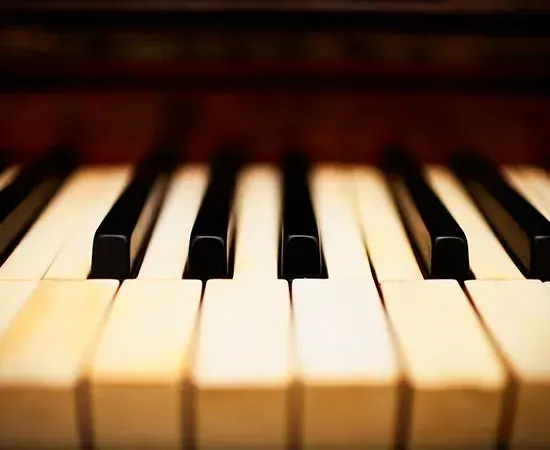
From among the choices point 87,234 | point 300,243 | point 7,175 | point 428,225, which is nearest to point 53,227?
point 87,234

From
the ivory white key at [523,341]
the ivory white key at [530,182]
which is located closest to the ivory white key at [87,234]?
the ivory white key at [523,341]

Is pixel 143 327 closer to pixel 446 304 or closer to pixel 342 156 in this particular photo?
pixel 446 304

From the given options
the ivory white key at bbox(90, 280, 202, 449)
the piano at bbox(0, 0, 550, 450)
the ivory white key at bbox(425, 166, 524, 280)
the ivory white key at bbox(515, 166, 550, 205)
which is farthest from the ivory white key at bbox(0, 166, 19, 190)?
the ivory white key at bbox(515, 166, 550, 205)

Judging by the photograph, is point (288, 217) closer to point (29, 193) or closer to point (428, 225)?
point (428, 225)

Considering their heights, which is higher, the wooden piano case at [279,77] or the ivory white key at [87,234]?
the wooden piano case at [279,77]

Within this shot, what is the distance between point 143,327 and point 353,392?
0.17m

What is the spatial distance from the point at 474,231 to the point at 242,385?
0.36 meters

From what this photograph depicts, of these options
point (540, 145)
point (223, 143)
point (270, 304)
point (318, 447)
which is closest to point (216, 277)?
point (270, 304)

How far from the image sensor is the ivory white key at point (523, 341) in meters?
0.49

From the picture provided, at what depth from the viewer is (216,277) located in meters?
0.65

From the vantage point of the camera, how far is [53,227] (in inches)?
30.0

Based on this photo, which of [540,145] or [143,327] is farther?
[540,145]

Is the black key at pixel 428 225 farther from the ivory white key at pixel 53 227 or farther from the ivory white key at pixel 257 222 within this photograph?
the ivory white key at pixel 53 227

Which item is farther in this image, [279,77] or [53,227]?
[279,77]
